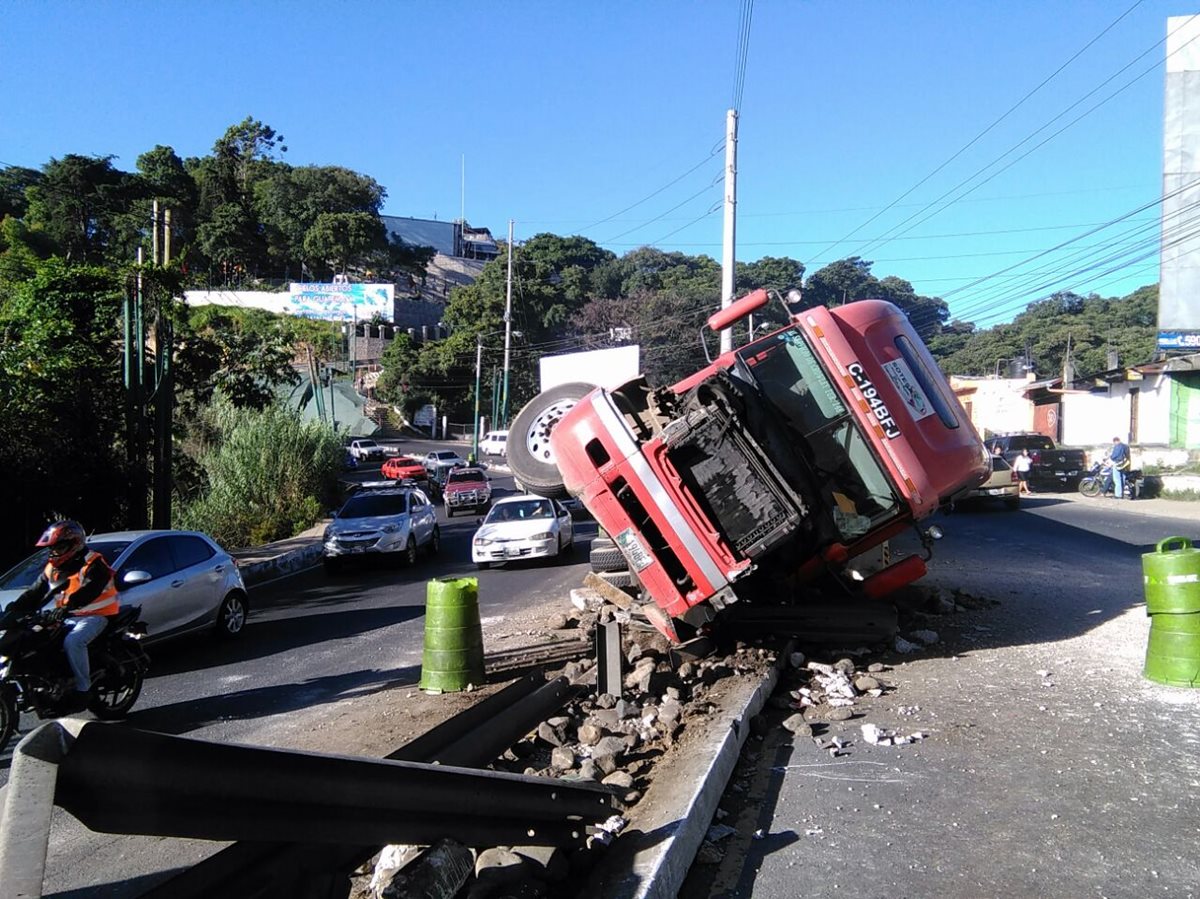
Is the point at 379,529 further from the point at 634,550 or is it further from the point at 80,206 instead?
the point at 80,206

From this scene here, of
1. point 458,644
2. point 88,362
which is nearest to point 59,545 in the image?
point 458,644

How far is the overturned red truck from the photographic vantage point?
7.42 m

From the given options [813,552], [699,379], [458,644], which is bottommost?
[458,644]

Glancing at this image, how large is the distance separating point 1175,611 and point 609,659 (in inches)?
169

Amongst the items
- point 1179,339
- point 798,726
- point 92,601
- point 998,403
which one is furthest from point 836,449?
point 998,403

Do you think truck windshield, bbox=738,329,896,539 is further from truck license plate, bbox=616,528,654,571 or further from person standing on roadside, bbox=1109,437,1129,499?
person standing on roadside, bbox=1109,437,1129,499

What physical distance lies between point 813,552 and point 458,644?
3.29m

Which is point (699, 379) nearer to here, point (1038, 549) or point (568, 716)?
point (568, 716)

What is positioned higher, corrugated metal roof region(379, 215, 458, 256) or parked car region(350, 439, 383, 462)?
corrugated metal roof region(379, 215, 458, 256)

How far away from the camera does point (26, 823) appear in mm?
2246

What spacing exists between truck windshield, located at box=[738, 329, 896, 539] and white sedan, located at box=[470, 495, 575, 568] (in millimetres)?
9192

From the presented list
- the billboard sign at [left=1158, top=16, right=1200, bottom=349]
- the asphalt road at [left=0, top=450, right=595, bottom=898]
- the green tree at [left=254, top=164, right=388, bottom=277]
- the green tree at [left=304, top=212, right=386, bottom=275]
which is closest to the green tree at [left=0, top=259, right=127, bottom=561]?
the asphalt road at [left=0, top=450, right=595, bottom=898]

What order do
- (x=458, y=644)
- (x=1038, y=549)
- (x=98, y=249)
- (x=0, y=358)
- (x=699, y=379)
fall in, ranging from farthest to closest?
1. (x=98, y=249)
2. (x=1038, y=549)
3. (x=0, y=358)
4. (x=699, y=379)
5. (x=458, y=644)

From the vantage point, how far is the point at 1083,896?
4043mm
